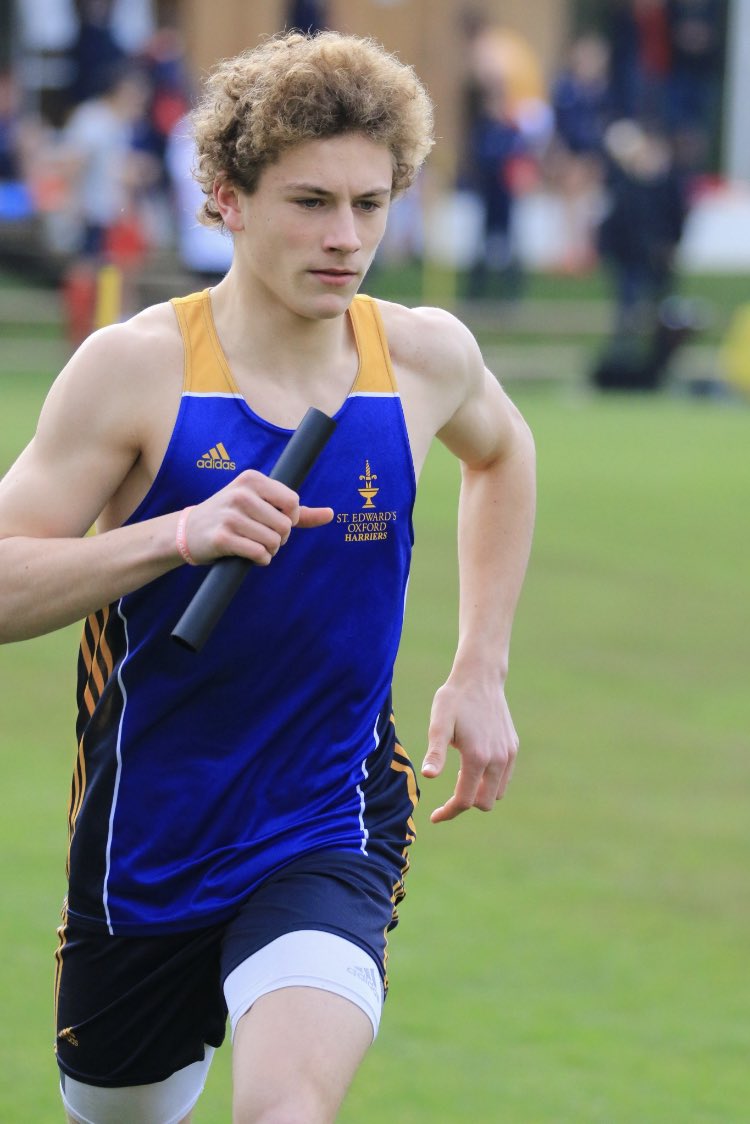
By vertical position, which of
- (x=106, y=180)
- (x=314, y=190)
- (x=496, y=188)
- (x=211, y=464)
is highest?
(x=314, y=190)

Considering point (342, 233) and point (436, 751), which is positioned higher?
point (342, 233)

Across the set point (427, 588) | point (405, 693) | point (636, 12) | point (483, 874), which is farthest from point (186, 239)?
point (483, 874)

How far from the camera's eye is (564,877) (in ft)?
22.9

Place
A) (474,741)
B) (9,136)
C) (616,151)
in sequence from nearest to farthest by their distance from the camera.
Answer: (474,741)
(616,151)
(9,136)

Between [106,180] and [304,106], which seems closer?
[304,106]

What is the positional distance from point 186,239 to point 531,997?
1926 cm

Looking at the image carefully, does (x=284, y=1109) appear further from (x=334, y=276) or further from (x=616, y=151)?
(x=616, y=151)

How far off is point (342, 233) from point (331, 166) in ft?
0.44

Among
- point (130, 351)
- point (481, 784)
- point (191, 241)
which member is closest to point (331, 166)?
point (130, 351)

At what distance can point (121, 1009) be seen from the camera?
3973 millimetres

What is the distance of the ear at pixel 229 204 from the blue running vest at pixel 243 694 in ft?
0.52

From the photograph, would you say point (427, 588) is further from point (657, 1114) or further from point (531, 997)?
point (657, 1114)

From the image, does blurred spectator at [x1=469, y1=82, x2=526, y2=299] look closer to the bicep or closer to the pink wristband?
the bicep

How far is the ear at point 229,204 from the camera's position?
12.8ft
